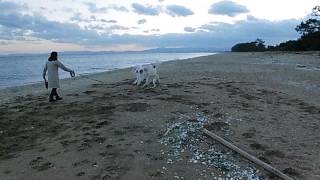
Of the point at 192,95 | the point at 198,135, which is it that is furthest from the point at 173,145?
the point at 192,95

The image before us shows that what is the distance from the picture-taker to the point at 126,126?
988 centimetres

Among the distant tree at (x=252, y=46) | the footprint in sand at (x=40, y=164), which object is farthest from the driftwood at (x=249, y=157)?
the distant tree at (x=252, y=46)

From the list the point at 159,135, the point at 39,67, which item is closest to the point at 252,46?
the point at 39,67

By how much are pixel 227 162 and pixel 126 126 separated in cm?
308

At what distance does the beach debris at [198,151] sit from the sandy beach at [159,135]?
0.02 m

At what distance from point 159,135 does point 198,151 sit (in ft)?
4.18

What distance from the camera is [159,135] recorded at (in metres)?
9.08

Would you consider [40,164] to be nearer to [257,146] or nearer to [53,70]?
[257,146]

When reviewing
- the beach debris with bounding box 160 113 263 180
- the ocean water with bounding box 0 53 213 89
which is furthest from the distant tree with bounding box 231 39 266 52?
the beach debris with bounding box 160 113 263 180

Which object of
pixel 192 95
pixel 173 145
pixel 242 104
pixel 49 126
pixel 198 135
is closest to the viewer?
pixel 173 145

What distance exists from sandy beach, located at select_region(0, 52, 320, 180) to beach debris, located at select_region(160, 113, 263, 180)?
17 millimetres

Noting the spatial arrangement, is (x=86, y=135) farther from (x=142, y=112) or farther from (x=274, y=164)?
(x=274, y=164)

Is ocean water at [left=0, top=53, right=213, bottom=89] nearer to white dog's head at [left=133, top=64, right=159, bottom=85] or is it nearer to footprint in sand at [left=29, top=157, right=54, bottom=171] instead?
white dog's head at [left=133, top=64, right=159, bottom=85]

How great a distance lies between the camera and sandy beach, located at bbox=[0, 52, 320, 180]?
7305 mm
